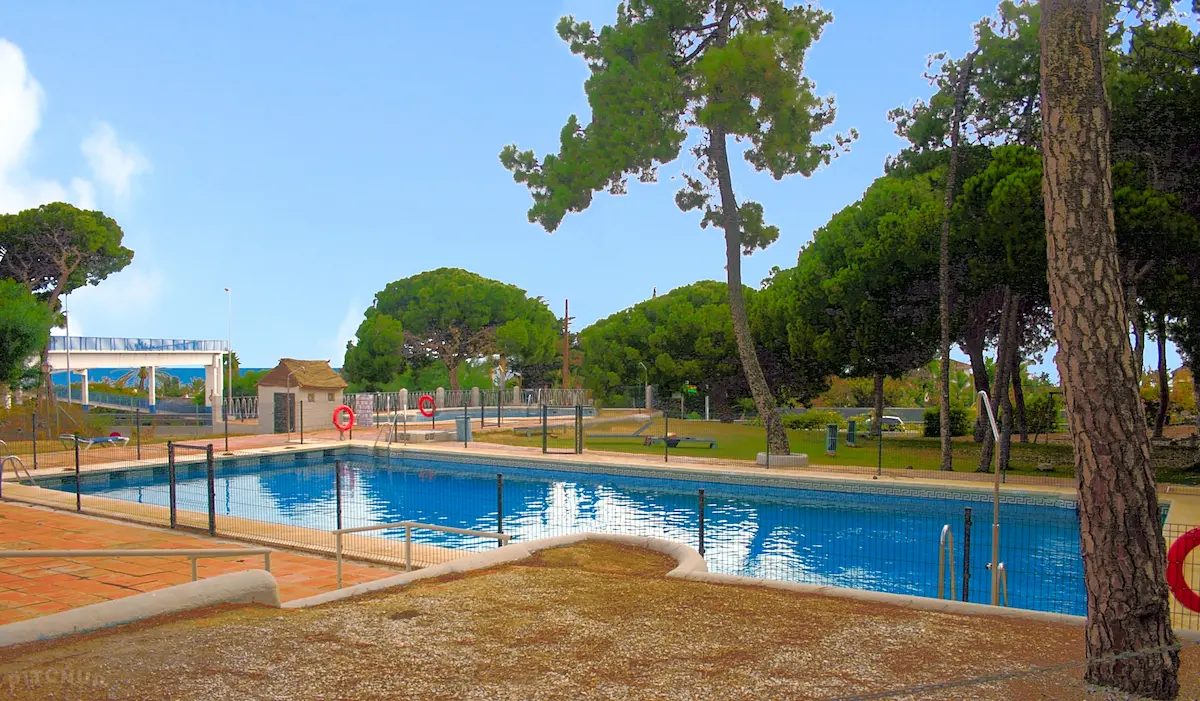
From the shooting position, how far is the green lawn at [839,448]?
70.5 feet

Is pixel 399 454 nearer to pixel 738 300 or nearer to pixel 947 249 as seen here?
pixel 738 300

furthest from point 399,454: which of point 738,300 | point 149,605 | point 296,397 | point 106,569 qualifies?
point 149,605

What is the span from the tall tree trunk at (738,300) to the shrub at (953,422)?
34.9ft

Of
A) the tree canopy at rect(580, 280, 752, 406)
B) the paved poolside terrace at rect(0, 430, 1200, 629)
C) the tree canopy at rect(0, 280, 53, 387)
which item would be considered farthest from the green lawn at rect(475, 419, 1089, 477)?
the tree canopy at rect(0, 280, 53, 387)

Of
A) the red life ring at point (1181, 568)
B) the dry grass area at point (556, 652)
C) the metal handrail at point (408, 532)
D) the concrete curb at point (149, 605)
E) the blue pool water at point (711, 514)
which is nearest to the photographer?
the dry grass area at point (556, 652)

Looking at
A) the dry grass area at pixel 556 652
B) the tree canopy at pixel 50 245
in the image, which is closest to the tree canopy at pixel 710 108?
the dry grass area at pixel 556 652

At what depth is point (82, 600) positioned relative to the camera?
7.76 metres

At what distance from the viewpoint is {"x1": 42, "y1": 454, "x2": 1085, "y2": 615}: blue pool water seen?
38.7 ft

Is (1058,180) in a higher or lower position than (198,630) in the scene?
higher

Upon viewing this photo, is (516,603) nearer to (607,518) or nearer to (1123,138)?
(607,518)

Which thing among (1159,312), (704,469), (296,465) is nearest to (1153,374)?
(1159,312)

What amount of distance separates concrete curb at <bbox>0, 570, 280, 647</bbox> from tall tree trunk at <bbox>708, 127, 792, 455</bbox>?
52.3 ft

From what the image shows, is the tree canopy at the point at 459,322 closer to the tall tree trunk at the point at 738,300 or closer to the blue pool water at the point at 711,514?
the blue pool water at the point at 711,514

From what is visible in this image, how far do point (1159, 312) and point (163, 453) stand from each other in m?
24.3
